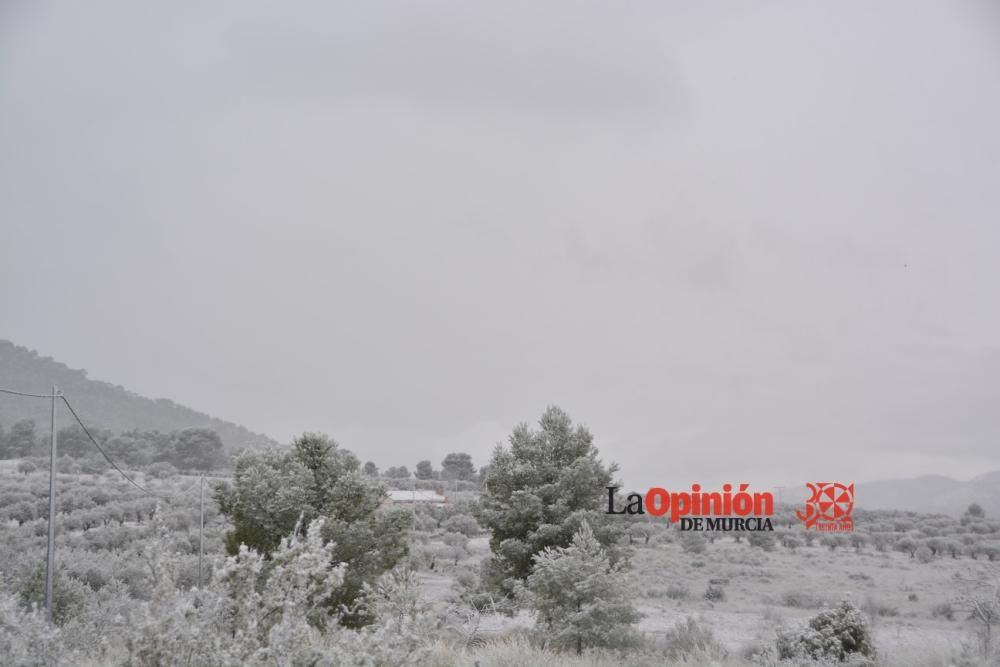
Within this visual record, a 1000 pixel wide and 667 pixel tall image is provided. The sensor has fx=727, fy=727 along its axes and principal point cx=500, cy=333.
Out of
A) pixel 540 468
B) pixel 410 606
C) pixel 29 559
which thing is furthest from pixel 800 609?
pixel 410 606

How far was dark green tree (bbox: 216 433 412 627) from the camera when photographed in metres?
17.3

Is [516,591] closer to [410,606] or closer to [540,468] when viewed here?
[540,468]

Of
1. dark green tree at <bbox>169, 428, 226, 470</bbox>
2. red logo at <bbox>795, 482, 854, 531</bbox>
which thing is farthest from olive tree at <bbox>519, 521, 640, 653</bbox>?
dark green tree at <bbox>169, 428, 226, 470</bbox>

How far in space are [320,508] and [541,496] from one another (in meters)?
7.54

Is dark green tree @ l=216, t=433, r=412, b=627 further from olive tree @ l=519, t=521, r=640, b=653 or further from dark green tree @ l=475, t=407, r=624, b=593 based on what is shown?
dark green tree @ l=475, t=407, r=624, b=593

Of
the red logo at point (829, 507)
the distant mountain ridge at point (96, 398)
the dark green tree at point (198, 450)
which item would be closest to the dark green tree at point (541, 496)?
the red logo at point (829, 507)

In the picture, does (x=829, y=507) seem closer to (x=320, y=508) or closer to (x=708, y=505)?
(x=708, y=505)

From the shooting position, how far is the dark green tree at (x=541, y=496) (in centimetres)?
2205

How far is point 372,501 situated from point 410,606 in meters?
13.5

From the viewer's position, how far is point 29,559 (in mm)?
19250

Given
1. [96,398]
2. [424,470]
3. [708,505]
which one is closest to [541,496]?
[708,505]

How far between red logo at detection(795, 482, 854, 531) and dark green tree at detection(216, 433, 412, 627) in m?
26.8

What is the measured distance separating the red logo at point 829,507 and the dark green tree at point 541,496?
1919cm

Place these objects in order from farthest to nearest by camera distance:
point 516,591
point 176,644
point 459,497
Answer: point 459,497
point 516,591
point 176,644
